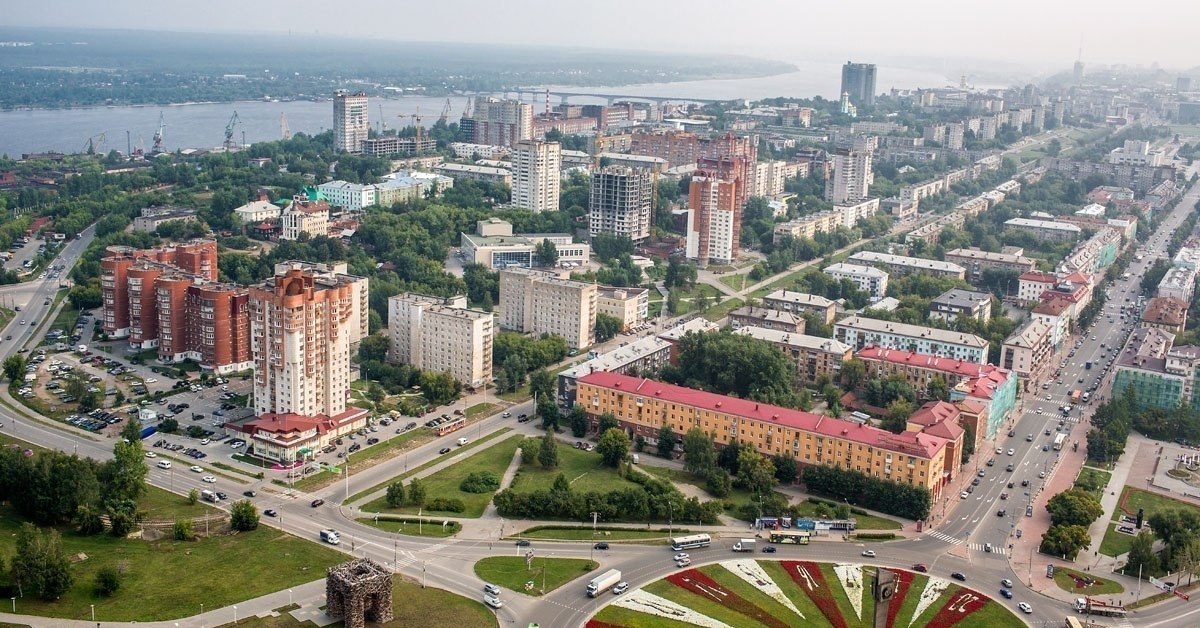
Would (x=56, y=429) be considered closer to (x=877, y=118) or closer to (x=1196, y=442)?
(x=1196, y=442)

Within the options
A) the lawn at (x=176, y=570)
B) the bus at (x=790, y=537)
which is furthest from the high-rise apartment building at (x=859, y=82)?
the lawn at (x=176, y=570)

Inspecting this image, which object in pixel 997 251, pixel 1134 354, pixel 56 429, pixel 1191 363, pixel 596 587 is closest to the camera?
pixel 596 587

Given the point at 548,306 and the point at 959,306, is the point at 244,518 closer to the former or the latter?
the point at 548,306

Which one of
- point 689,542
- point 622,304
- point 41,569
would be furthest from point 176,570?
point 622,304

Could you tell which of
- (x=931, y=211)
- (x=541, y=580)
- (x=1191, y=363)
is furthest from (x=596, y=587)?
(x=931, y=211)

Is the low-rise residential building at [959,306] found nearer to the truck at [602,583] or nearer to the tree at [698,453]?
the tree at [698,453]
